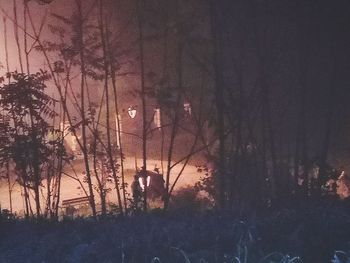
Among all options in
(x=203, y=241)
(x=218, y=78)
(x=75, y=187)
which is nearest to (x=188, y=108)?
(x=218, y=78)

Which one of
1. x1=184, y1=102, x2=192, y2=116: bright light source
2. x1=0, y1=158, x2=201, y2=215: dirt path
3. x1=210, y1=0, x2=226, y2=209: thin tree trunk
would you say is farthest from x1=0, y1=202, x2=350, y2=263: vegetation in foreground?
x1=0, y1=158, x2=201, y2=215: dirt path

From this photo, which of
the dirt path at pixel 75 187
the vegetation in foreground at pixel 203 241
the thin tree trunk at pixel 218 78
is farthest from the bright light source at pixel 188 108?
the dirt path at pixel 75 187

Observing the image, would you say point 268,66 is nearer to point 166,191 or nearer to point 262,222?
point 166,191

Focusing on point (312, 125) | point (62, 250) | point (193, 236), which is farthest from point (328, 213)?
point (312, 125)

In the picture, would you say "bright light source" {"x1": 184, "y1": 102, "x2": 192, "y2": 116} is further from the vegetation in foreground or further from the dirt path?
the dirt path

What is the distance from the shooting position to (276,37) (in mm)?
7398

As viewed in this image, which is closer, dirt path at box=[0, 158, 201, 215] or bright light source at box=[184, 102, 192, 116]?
bright light source at box=[184, 102, 192, 116]

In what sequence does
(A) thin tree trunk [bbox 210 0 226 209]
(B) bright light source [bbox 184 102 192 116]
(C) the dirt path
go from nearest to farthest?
(A) thin tree trunk [bbox 210 0 226 209], (B) bright light source [bbox 184 102 192 116], (C) the dirt path

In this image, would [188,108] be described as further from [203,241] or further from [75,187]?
[75,187]

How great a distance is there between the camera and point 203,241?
3.24 m

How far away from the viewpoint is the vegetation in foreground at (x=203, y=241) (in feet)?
9.86

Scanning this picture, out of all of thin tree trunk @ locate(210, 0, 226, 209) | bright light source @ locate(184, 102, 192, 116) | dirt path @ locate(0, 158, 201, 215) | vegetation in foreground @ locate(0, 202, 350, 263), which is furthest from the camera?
dirt path @ locate(0, 158, 201, 215)

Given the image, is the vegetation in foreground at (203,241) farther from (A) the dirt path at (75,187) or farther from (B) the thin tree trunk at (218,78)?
(A) the dirt path at (75,187)

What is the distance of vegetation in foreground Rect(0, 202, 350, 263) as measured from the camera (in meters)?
3.01
